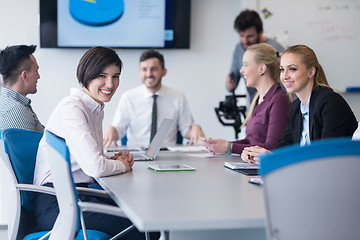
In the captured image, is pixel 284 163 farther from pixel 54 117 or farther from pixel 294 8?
pixel 294 8

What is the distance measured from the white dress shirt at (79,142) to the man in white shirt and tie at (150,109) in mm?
1700

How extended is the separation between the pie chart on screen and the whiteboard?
157cm

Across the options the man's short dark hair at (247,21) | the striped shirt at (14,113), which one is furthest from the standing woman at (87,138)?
the man's short dark hair at (247,21)

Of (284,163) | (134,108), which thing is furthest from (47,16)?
(284,163)

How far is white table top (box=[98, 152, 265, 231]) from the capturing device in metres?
1.31

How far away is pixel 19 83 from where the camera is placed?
316 cm

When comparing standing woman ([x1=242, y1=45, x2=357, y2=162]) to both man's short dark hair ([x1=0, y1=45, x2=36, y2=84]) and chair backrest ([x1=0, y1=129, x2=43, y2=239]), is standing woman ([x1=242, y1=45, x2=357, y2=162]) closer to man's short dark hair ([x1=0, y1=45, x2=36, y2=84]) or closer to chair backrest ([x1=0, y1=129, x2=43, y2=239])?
chair backrest ([x1=0, y1=129, x2=43, y2=239])

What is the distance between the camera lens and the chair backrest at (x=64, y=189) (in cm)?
174

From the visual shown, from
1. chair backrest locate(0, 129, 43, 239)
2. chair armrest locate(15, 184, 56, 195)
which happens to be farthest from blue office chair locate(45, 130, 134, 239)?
chair backrest locate(0, 129, 43, 239)

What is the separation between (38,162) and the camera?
2.42m

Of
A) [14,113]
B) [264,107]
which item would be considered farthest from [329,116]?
[14,113]

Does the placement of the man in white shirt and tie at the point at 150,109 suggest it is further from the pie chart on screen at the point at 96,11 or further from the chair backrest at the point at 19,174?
the chair backrest at the point at 19,174

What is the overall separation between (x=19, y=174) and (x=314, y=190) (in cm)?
163

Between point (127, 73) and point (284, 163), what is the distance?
4.25 m
